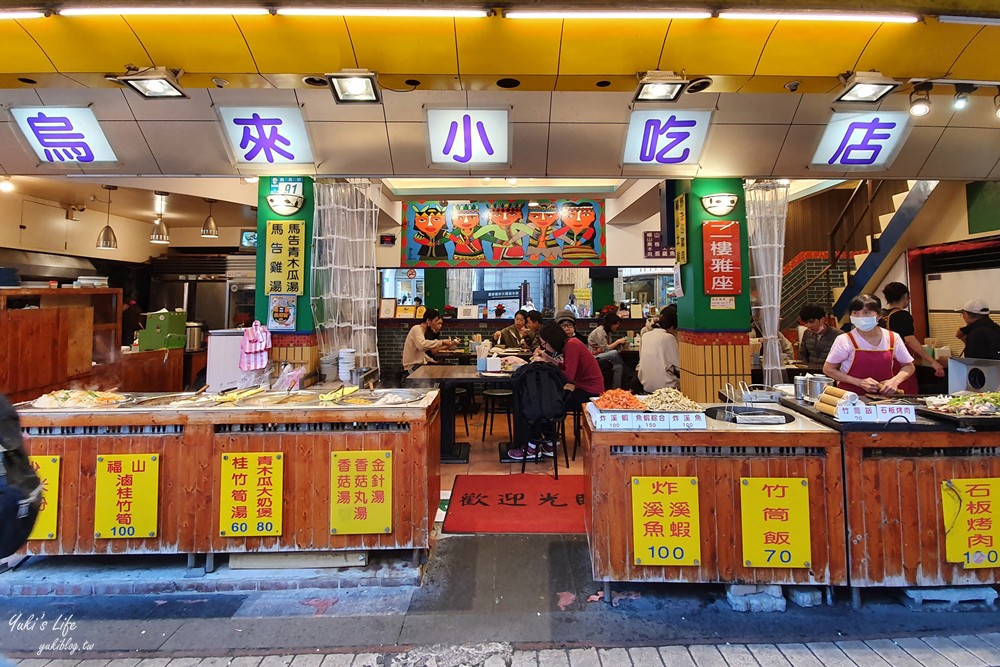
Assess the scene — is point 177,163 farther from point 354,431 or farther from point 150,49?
point 354,431

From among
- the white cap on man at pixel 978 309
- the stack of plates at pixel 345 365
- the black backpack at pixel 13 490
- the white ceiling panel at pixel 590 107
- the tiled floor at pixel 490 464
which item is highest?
the white ceiling panel at pixel 590 107

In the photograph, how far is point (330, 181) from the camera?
5.29 metres

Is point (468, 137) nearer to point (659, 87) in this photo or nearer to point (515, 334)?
point (659, 87)

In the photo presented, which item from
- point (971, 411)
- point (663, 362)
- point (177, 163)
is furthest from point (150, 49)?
point (971, 411)

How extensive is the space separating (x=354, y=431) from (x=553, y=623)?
5.30 ft

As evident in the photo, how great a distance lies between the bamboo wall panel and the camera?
253 centimetres

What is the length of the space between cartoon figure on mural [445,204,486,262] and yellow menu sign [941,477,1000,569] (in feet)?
25.1

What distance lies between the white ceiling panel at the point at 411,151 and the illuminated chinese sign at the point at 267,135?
76 cm

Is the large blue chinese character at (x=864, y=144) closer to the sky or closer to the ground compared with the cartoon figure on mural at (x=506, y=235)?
closer to the ground

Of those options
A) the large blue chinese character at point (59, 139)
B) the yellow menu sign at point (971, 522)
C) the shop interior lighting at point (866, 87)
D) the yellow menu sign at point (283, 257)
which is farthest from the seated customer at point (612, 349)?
the large blue chinese character at point (59, 139)

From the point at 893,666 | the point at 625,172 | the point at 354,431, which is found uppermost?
the point at 625,172

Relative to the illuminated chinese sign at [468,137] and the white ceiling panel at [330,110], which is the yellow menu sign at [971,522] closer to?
the illuminated chinese sign at [468,137]

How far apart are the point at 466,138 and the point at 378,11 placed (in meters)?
1.20

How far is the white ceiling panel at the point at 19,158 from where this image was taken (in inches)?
160
